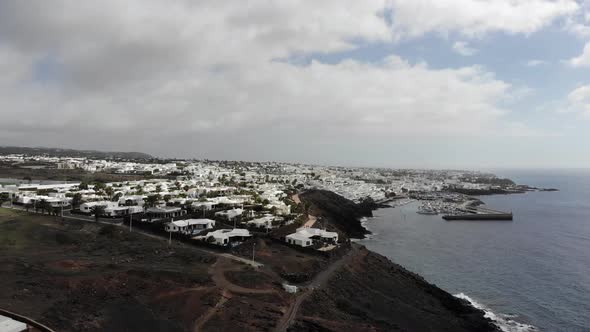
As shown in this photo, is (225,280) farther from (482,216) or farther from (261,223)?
(482,216)

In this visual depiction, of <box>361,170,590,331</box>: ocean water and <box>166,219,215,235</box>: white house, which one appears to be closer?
<box>361,170,590,331</box>: ocean water

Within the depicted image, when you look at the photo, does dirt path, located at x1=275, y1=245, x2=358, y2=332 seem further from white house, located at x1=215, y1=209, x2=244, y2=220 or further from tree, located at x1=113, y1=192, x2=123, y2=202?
tree, located at x1=113, y1=192, x2=123, y2=202

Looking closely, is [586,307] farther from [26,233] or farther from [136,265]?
[26,233]

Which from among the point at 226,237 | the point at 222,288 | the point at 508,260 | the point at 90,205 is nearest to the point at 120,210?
the point at 90,205

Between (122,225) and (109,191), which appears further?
(109,191)

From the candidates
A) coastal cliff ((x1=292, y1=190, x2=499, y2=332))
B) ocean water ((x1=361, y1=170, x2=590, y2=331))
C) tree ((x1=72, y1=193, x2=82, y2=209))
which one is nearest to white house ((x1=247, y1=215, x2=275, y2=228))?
coastal cliff ((x1=292, y1=190, x2=499, y2=332))

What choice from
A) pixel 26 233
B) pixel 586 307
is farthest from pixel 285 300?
pixel 586 307
